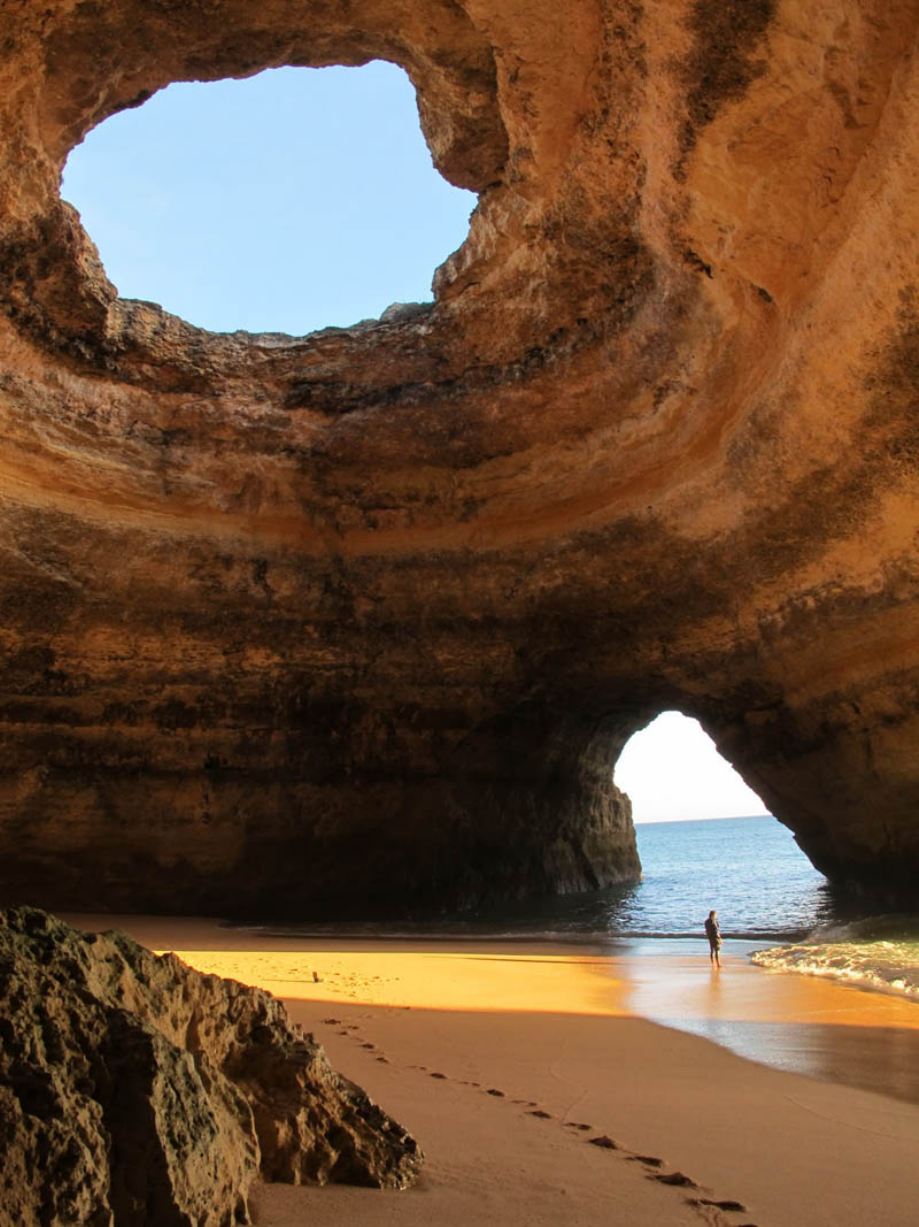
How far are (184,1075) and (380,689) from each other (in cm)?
1025

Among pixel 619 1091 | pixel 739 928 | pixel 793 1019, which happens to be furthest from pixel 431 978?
pixel 739 928

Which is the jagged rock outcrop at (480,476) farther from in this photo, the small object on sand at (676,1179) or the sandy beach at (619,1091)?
the small object on sand at (676,1179)

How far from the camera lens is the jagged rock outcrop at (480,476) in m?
6.57

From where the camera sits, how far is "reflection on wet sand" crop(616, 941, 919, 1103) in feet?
12.8

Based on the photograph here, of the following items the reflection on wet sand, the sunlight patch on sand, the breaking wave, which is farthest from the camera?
the breaking wave

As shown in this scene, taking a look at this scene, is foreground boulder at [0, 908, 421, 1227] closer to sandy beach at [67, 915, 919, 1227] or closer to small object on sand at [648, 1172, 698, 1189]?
sandy beach at [67, 915, 919, 1227]

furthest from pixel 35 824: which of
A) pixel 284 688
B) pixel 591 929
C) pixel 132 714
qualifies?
pixel 591 929

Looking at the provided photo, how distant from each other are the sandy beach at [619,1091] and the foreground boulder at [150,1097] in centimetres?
14

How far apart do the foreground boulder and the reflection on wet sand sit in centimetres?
224

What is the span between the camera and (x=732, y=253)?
712 centimetres

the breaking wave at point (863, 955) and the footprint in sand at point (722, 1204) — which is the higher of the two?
the footprint in sand at point (722, 1204)

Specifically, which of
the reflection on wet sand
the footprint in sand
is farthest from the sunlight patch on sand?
the footprint in sand

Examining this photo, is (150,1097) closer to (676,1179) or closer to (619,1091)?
(676,1179)

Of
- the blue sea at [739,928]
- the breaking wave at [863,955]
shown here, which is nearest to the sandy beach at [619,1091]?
the breaking wave at [863,955]
